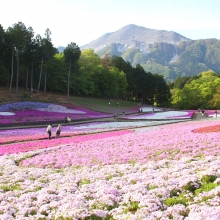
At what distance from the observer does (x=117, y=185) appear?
11.0m

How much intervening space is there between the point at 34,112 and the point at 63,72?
109 ft

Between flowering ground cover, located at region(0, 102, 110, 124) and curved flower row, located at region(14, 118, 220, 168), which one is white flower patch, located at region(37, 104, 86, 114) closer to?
flowering ground cover, located at region(0, 102, 110, 124)

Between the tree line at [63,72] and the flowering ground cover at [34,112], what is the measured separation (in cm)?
1064

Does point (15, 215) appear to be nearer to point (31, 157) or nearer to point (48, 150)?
point (31, 157)

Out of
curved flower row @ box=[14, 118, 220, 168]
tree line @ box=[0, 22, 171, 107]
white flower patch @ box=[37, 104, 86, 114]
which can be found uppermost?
tree line @ box=[0, 22, 171, 107]

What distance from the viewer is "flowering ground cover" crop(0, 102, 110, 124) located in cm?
4611

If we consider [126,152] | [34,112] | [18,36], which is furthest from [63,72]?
[126,152]

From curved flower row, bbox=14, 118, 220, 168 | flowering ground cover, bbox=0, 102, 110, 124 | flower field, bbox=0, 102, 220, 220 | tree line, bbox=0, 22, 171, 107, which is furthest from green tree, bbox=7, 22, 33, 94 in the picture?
flower field, bbox=0, 102, 220, 220

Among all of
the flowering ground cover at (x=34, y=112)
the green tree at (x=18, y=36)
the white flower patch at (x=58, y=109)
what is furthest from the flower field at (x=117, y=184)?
the green tree at (x=18, y=36)

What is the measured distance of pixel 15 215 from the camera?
8.81 m

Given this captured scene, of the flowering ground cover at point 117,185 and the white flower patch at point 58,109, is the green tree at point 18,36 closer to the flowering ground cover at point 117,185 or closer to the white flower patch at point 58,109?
the white flower patch at point 58,109

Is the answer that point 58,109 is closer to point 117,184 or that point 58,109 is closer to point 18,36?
point 18,36

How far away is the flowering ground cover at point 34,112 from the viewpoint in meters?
46.1

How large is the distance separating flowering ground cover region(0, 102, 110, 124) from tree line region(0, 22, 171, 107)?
10636mm
